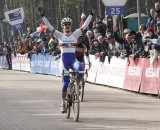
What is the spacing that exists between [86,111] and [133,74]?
18.4 feet

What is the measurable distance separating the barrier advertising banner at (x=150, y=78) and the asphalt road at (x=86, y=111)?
0.25 meters

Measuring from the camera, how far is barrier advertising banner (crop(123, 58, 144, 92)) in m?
20.5

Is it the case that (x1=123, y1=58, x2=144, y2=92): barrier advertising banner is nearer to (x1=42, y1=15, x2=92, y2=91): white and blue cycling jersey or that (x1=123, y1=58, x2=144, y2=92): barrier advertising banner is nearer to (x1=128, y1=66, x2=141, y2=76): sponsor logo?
(x1=128, y1=66, x2=141, y2=76): sponsor logo

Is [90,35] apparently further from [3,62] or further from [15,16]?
[3,62]

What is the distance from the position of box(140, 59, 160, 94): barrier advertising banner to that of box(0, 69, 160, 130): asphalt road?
25 centimetres

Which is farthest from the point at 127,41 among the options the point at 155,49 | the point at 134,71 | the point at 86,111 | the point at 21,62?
the point at 21,62

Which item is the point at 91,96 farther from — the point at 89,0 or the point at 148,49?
the point at 89,0

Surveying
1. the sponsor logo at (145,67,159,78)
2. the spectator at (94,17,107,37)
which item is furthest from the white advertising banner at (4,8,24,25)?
the sponsor logo at (145,67,159,78)

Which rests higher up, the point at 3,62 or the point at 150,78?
the point at 150,78

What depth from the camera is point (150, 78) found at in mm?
19375

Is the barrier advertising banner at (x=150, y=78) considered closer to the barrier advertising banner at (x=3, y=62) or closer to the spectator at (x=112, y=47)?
the spectator at (x=112, y=47)

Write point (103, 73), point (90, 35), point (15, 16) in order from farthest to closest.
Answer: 1. point (15, 16)
2. point (90, 35)
3. point (103, 73)

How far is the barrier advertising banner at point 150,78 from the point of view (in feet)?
61.8

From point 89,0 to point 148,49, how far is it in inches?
1262
